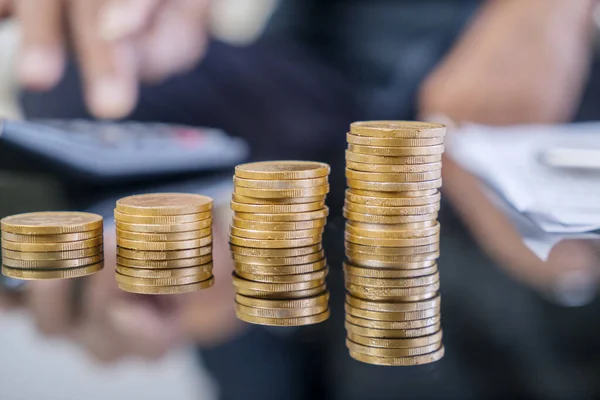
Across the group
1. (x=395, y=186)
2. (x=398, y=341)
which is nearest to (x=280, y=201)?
(x=395, y=186)

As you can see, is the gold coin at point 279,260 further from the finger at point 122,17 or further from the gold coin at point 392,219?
the finger at point 122,17

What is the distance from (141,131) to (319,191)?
0.60 meters

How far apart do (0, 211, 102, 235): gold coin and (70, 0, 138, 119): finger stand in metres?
0.63

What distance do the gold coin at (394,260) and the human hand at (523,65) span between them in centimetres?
97

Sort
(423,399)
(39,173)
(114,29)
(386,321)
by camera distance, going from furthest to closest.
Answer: (114,29)
(39,173)
(386,321)
(423,399)

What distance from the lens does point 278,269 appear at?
2.30ft

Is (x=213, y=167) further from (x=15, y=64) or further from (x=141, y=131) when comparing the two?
(x=15, y=64)

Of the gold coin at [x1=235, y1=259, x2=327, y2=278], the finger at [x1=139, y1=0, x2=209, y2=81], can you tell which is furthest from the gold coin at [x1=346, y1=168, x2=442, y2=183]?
the finger at [x1=139, y1=0, x2=209, y2=81]

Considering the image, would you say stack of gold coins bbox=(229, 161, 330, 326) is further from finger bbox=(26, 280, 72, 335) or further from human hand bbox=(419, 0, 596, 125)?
human hand bbox=(419, 0, 596, 125)

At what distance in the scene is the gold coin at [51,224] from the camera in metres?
0.75

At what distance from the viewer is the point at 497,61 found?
1.69 meters

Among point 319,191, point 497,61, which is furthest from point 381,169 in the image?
point 497,61

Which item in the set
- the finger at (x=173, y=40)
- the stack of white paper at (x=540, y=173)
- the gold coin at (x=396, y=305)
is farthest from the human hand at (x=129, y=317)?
the finger at (x=173, y=40)

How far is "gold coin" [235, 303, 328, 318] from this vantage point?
0.63m
